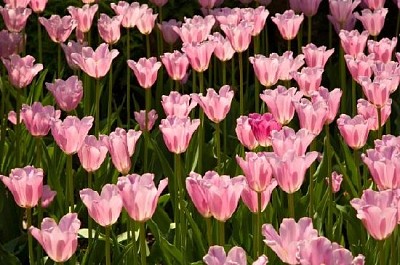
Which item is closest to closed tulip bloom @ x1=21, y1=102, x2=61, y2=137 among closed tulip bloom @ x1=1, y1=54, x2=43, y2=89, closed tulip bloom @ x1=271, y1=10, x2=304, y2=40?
closed tulip bloom @ x1=1, y1=54, x2=43, y2=89

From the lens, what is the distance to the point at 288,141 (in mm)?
2377

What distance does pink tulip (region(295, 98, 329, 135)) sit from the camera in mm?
2621

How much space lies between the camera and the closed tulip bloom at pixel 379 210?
2.01 m

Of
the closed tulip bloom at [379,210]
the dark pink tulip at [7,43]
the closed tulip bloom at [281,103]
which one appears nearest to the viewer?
the closed tulip bloom at [379,210]

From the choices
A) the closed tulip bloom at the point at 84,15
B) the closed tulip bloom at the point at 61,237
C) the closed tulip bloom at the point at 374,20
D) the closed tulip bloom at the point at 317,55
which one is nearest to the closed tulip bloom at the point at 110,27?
the closed tulip bloom at the point at 84,15

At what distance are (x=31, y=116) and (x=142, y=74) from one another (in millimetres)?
469

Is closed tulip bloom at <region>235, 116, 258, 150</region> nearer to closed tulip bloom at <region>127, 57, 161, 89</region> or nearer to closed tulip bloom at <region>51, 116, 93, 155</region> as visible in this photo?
closed tulip bloom at <region>51, 116, 93, 155</region>

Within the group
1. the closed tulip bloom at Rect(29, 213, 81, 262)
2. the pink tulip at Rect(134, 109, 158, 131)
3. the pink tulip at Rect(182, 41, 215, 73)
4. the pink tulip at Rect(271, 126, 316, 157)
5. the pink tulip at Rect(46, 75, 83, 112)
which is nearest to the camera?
the closed tulip bloom at Rect(29, 213, 81, 262)

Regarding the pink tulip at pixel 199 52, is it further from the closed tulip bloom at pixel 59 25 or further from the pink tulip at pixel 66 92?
the closed tulip bloom at pixel 59 25

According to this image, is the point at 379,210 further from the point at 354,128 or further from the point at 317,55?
the point at 317,55

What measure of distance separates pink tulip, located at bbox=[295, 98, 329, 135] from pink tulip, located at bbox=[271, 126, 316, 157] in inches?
8.7

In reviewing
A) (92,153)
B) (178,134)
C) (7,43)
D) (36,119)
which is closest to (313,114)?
(178,134)

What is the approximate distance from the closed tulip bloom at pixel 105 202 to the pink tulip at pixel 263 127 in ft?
1.92

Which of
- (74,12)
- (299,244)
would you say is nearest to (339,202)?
(74,12)
